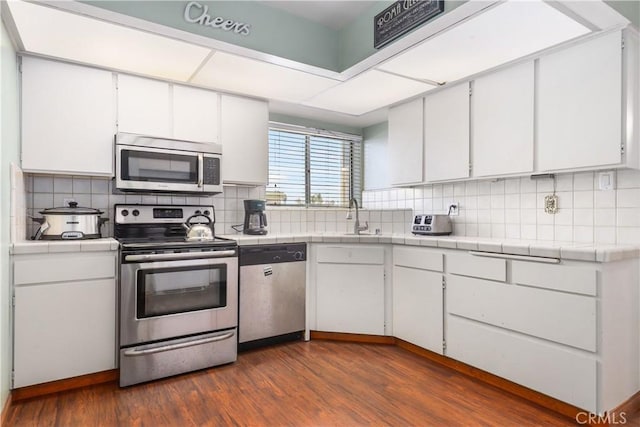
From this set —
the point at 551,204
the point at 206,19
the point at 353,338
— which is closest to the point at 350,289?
the point at 353,338

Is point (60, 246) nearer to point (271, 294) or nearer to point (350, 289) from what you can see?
point (271, 294)

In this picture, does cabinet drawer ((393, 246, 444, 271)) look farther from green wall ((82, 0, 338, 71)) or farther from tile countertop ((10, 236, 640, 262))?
green wall ((82, 0, 338, 71))

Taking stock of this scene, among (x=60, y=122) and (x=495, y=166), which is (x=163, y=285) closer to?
(x=60, y=122)

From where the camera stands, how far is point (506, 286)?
87.9 inches

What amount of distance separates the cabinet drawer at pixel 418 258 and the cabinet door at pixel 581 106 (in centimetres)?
91

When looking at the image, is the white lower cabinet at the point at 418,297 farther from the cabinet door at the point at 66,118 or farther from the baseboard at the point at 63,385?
the cabinet door at the point at 66,118

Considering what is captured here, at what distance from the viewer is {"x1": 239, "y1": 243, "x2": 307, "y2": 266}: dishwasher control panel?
2.86m

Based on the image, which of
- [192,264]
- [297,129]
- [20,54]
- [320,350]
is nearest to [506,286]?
[320,350]

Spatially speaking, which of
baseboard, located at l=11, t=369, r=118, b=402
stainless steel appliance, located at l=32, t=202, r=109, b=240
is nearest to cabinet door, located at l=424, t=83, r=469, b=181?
stainless steel appliance, located at l=32, t=202, r=109, b=240

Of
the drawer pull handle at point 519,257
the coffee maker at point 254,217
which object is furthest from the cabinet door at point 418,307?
the coffee maker at point 254,217

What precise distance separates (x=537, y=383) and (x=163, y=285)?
2.33 meters

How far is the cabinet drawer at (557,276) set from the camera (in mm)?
1881

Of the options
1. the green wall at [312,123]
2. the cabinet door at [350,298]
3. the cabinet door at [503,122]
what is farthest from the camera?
the green wall at [312,123]

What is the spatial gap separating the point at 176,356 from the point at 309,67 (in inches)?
86.7
